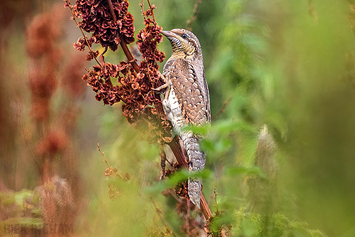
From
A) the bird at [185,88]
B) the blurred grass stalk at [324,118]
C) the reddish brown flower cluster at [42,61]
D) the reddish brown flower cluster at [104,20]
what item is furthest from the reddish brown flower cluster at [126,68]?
the reddish brown flower cluster at [42,61]

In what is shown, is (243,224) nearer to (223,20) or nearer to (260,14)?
(223,20)

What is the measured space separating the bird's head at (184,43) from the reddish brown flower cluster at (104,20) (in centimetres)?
25

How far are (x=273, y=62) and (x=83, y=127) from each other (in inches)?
45.3

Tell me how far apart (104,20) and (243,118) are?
3.19 feet

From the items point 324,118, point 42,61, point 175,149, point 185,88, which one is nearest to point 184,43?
point 185,88

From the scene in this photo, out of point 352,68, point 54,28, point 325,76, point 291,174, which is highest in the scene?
point 54,28

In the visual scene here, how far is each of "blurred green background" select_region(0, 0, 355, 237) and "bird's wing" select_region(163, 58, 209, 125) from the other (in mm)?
99

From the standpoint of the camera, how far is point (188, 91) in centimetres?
112

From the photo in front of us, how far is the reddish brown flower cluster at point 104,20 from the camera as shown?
0.81 m

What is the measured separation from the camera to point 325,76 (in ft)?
4.03

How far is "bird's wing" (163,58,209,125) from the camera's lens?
1093 mm

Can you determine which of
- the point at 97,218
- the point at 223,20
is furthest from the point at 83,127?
the point at 223,20

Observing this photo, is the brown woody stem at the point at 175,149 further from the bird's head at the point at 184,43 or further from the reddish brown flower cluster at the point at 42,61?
the reddish brown flower cluster at the point at 42,61

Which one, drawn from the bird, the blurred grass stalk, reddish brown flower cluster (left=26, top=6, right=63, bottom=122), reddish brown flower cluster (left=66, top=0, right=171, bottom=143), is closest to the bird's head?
the bird
